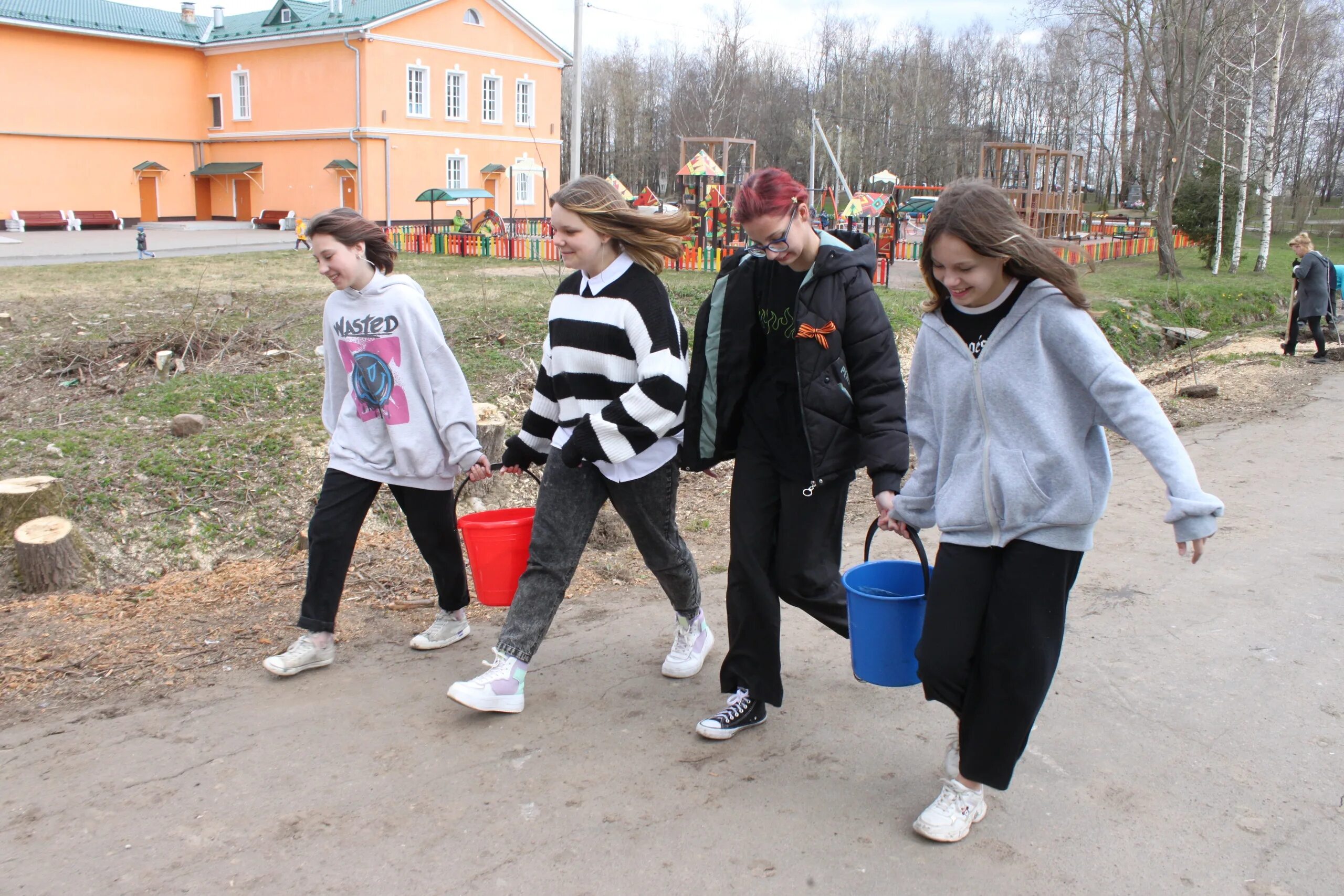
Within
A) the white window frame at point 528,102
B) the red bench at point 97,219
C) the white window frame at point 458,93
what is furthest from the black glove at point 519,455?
the white window frame at point 528,102

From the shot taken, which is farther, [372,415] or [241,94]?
[241,94]

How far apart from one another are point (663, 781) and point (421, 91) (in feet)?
125

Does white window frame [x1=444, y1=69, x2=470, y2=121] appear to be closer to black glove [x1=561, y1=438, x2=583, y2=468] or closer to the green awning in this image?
the green awning

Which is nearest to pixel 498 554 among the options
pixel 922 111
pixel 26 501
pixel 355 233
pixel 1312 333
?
pixel 355 233

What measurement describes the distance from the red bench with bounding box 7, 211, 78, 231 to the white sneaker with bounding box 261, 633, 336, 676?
120 ft

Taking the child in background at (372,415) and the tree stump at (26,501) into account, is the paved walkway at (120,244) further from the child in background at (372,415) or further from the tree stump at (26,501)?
the child in background at (372,415)

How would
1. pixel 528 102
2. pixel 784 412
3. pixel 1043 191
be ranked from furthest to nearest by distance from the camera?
pixel 528 102 < pixel 1043 191 < pixel 784 412

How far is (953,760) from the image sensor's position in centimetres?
302

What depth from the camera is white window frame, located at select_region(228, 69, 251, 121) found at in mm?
39500

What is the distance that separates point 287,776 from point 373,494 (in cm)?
121

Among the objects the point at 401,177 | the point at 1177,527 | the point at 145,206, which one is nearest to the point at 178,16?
Result: the point at 145,206

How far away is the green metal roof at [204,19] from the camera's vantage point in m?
35.8

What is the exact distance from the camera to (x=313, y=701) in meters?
3.74

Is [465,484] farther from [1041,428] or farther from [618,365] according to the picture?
[1041,428]
